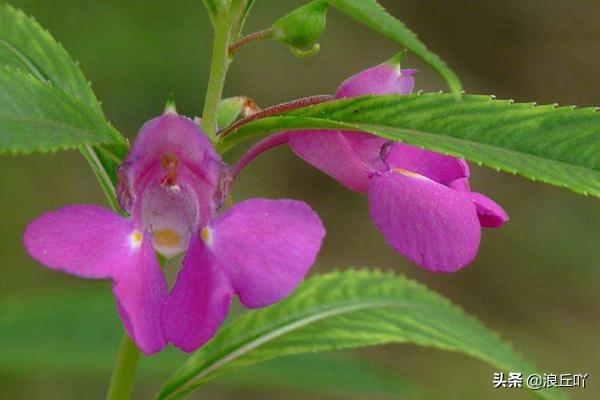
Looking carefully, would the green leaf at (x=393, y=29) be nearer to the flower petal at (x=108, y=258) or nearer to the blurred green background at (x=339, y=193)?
the flower petal at (x=108, y=258)

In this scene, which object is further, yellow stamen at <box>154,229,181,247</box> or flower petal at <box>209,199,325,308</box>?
yellow stamen at <box>154,229,181,247</box>

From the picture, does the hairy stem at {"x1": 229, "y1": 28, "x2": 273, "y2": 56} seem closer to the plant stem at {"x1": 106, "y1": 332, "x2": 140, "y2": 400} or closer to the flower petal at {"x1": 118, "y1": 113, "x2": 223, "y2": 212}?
the flower petal at {"x1": 118, "y1": 113, "x2": 223, "y2": 212}

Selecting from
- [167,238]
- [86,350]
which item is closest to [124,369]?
[167,238]

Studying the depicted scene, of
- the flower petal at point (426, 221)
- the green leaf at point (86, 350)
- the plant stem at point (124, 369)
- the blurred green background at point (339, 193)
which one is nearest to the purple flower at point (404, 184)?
the flower petal at point (426, 221)

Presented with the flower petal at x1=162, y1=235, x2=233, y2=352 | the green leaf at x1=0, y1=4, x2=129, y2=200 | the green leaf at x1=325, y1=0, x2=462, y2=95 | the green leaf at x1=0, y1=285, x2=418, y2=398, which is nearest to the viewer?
the green leaf at x1=325, y1=0, x2=462, y2=95

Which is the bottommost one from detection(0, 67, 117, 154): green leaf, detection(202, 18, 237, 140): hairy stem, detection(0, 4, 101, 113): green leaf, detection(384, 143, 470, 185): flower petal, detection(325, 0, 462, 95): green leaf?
Result: detection(0, 67, 117, 154): green leaf

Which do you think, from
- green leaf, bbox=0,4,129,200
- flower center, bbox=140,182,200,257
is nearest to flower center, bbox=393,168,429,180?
flower center, bbox=140,182,200,257

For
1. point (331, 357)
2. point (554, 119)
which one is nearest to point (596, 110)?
point (554, 119)

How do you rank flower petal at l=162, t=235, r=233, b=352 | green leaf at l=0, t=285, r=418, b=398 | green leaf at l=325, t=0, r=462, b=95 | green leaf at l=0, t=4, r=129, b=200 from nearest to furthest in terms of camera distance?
green leaf at l=325, t=0, r=462, b=95
flower petal at l=162, t=235, r=233, b=352
green leaf at l=0, t=4, r=129, b=200
green leaf at l=0, t=285, r=418, b=398

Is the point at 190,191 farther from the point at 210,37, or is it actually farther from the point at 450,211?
the point at 210,37
